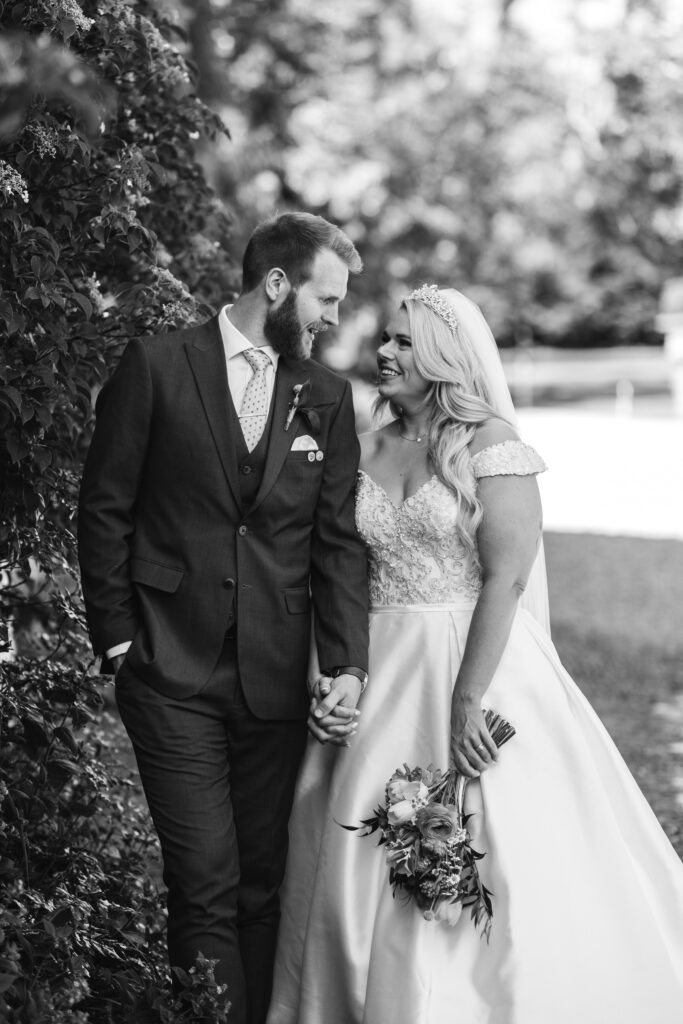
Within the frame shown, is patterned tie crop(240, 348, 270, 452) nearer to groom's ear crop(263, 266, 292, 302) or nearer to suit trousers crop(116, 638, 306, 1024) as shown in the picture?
groom's ear crop(263, 266, 292, 302)

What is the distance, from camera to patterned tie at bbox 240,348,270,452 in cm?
341

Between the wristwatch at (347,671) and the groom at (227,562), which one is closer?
the groom at (227,562)

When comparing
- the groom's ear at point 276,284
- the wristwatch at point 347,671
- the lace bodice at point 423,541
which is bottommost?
the wristwatch at point 347,671

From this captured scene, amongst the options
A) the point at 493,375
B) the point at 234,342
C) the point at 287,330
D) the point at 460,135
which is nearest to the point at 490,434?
the point at 493,375

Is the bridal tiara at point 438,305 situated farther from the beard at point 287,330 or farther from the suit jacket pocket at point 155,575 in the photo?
the suit jacket pocket at point 155,575

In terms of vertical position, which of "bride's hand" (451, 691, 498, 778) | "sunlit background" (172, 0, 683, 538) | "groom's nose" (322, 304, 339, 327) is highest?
"sunlit background" (172, 0, 683, 538)

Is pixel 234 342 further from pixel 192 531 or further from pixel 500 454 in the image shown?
pixel 500 454

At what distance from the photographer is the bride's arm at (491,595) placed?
3.46 m

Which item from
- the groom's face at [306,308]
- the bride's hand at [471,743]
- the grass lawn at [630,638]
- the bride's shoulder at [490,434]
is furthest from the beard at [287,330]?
the grass lawn at [630,638]

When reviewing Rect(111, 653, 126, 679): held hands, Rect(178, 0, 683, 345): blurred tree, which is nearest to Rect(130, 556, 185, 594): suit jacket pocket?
Rect(111, 653, 126, 679): held hands

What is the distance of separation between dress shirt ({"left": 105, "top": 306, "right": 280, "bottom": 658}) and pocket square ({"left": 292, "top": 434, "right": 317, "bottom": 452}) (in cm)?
14

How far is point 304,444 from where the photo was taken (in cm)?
344

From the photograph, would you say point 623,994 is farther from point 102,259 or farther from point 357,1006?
point 102,259

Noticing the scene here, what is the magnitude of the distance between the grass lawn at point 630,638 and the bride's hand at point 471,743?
2.53 m
